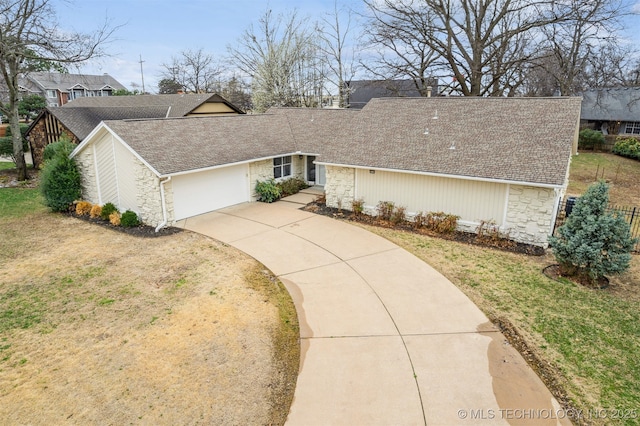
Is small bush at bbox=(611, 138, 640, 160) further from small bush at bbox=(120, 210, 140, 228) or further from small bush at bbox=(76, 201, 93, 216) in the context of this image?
small bush at bbox=(76, 201, 93, 216)

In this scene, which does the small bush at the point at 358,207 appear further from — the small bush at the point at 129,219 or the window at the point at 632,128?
the window at the point at 632,128

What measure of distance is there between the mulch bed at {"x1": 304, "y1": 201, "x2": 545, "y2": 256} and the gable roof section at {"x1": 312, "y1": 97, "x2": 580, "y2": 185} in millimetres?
2107

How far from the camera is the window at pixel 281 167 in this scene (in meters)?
19.5

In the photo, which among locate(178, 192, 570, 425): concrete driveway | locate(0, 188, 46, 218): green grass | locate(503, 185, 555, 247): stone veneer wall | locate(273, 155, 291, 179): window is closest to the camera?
locate(178, 192, 570, 425): concrete driveway

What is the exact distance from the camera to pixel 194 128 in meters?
17.5

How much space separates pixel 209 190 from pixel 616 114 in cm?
4264

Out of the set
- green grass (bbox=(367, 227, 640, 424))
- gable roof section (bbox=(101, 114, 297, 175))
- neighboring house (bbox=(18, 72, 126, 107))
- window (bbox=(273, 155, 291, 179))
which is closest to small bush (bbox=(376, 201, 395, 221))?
green grass (bbox=(367, 227, 640, 424))

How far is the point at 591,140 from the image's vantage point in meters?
35.8

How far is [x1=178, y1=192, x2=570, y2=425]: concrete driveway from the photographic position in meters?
5.82

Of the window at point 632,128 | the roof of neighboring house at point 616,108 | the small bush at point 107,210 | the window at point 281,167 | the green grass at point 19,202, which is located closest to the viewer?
the small bush at point 107,210

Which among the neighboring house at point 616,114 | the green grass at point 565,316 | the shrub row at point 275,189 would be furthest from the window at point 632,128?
the shrub row at point 275,189

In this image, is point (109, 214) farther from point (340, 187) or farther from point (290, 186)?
point (340, 187)

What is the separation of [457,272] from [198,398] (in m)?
7.44

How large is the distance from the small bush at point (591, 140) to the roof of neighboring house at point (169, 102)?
105ft
